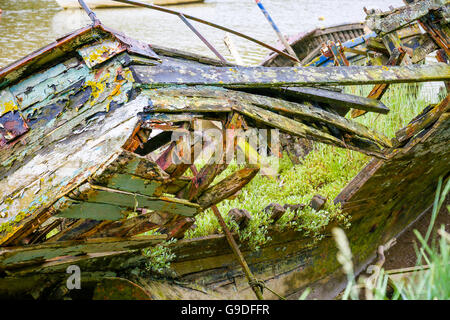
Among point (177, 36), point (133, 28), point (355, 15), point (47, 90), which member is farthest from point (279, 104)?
point (355, 15)

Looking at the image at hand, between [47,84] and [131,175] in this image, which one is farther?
[47,84]

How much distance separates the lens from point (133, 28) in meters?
12.5

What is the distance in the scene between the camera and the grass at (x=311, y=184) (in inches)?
154

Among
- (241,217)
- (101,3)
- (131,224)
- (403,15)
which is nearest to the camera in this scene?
(131,224)

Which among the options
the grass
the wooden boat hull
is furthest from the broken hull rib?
the wooden boat hull

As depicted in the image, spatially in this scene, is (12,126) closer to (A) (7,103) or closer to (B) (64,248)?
(A) (7,103)

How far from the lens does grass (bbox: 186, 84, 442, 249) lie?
12.8 feet

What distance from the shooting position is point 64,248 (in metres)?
2.52

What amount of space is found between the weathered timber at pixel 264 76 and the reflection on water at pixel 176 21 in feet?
18.3

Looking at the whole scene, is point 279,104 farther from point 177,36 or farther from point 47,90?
point 177,36

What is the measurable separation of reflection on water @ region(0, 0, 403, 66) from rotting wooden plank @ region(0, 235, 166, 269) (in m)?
5.57

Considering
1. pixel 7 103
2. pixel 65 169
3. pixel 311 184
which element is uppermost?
pixel 7 103

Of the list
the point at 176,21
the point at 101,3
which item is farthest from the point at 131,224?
the point at 101,3

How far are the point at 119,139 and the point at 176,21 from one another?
12.2 m
